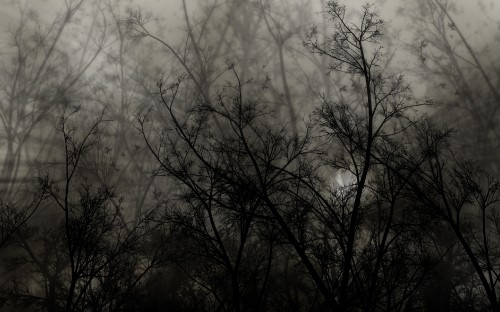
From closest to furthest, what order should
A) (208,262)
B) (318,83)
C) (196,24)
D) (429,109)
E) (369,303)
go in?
(369,303), (208,262), (429,109), (318,83), (196,24)

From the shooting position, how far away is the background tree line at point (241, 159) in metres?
8.61

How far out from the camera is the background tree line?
861 centimetres

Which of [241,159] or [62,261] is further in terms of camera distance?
[241,159]

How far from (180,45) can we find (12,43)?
458cm

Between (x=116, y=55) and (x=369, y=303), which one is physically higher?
(x=116, y=55)

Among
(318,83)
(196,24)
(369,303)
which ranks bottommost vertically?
(369,303)

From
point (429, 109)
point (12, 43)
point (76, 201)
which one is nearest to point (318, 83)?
point (429, 109)

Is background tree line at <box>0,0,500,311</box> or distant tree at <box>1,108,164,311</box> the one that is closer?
background tree line at <box>0,0,500,311</box>

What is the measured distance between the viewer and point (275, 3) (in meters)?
13.5

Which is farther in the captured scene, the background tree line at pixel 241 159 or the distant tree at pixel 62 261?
the distant tree at pixel 62 261

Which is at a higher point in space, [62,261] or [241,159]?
[241,159]

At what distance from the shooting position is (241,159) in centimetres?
954

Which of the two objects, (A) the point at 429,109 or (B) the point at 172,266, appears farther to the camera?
(A) the point at 429,109

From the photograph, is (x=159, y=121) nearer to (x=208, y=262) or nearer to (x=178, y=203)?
(x=178, y=203)
